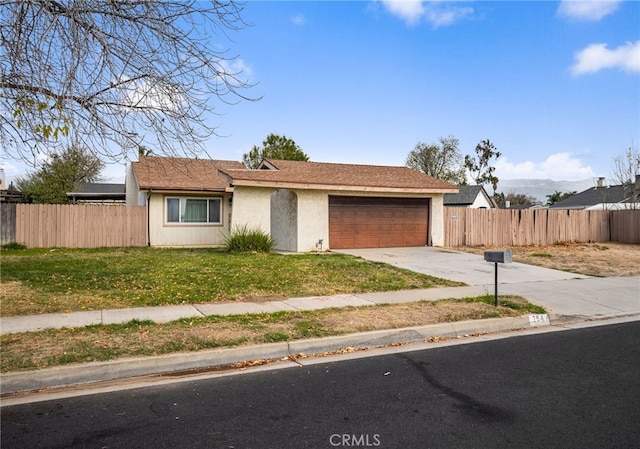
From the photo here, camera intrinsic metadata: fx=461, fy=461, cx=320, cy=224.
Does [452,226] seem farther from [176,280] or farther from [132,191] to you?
[132,191]

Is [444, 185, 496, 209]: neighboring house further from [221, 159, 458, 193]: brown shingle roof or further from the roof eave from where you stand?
the roof eave

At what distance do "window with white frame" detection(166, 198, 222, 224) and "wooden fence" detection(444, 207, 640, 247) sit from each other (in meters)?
Answer: 11.1

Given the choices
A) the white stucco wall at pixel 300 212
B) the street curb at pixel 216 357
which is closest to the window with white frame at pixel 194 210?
the white stucco wall at pixel 300 212

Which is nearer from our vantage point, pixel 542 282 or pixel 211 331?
pixel 211 331

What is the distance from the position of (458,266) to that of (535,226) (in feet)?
39.6

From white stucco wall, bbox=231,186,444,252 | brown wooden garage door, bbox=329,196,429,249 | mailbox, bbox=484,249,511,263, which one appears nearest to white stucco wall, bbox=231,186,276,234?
white stucco wall, bbox=231,186,444,252

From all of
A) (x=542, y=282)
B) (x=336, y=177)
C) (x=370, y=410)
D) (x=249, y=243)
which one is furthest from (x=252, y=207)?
(x=370, y=410)

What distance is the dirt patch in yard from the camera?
1509 centimetres

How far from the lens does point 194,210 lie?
861 inches

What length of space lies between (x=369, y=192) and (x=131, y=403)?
53.0 ft

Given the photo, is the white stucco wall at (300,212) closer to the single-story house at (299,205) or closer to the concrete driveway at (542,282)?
the single-story house at (299,205)

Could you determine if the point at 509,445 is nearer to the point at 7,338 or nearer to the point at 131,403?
the point at 131,403

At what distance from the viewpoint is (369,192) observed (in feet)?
65.1

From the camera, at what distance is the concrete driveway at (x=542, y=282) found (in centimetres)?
949
